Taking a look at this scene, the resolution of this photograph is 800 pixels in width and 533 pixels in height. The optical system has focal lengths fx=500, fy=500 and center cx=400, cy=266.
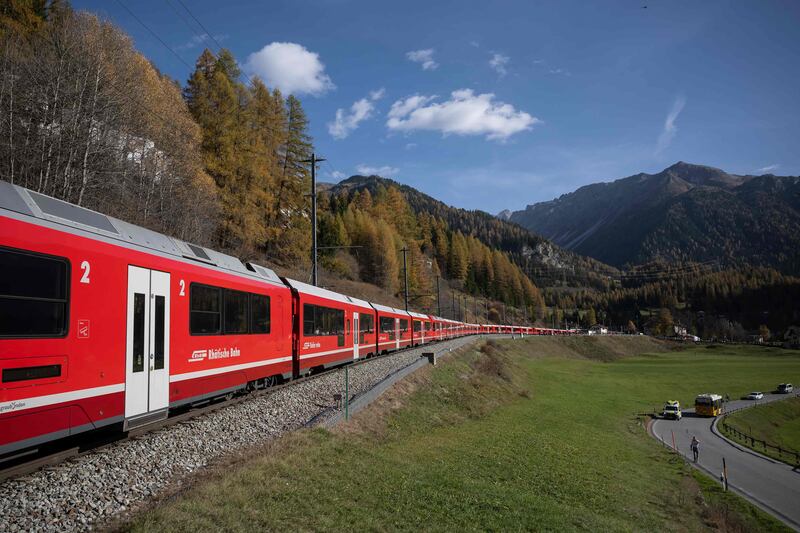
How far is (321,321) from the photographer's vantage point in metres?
20.1

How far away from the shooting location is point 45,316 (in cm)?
696

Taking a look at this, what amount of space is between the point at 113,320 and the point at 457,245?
144644 mm

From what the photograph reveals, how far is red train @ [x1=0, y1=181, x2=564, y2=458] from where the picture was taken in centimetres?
663

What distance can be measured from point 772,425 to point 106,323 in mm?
57215

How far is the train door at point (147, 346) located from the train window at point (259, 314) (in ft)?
13.3

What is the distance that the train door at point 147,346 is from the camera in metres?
8.73

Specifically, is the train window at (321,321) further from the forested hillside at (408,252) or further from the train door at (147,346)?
the forested hillside at (408,252)

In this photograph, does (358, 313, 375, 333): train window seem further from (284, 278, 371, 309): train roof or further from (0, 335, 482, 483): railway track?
(0, 335, 482, 483): railway track

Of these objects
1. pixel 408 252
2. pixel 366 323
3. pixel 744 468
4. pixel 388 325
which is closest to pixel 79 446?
pixel 366 323

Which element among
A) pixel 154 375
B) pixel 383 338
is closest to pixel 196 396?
pixel 154 375

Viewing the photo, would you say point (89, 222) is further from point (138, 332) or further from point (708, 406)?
point (708, 406)

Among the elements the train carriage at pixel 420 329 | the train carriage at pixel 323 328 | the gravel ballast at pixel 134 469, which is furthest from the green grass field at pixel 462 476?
the train carriage at pixel 420 329

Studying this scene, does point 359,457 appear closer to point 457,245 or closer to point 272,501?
point 272,501

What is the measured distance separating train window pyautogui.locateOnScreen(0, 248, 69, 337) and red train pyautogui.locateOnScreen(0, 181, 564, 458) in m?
0.01
